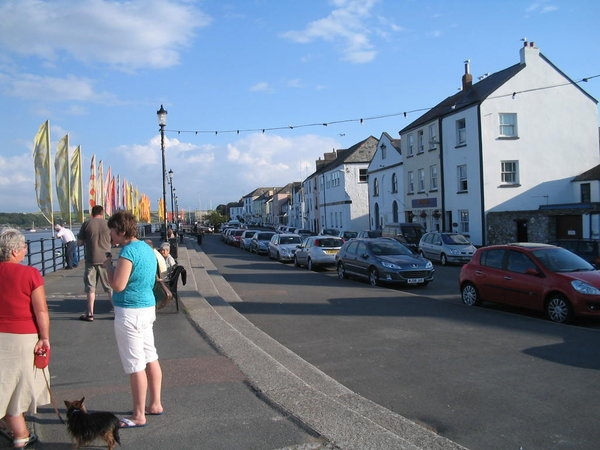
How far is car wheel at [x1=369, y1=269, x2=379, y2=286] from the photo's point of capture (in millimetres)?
15891

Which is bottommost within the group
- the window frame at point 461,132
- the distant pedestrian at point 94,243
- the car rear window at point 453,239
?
the car rear window at point 453,239

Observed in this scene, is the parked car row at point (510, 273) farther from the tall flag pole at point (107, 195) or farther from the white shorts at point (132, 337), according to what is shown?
the tall flag pole at point (107, 195)

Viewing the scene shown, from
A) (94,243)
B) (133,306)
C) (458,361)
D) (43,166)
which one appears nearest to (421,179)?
(43,166)

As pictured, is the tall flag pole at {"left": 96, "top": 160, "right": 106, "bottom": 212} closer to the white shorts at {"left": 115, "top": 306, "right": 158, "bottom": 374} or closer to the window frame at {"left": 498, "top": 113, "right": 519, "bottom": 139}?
the window frame at {"left": 498, "top": 113, "right": 519, "bottom": 139}

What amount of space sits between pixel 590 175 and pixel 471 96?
885 centimetres

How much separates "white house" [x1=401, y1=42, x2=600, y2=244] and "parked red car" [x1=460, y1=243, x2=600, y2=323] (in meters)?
20.5

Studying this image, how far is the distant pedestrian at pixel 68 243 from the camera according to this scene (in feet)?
57.8

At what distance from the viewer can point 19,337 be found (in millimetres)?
3885

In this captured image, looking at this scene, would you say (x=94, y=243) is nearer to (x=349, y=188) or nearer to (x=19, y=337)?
(x=19, y=337)

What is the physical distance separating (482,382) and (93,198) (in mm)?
24863

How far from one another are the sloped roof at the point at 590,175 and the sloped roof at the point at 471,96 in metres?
7.70

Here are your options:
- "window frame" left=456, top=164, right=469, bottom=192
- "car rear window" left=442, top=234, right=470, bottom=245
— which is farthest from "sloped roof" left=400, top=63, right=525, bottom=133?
"car rear window" left=442, top=234, right=470, bottom=245

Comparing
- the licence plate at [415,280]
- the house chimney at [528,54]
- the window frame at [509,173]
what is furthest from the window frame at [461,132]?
the licence plate at [415,280]

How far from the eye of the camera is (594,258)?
1596 cm
